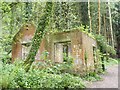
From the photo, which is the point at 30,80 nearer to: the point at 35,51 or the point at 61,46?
the point at 35,51

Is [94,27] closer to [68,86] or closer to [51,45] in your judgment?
[51,45]

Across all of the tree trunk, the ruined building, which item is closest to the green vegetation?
the tree trunk

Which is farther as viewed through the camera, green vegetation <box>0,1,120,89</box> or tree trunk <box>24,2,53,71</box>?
tree trunk <box>24,2,53,71</box>

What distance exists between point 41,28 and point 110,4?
54.6ft

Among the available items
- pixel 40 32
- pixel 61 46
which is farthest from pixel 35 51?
pixel 61 46

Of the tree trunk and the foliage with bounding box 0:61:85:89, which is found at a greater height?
the tree trunk

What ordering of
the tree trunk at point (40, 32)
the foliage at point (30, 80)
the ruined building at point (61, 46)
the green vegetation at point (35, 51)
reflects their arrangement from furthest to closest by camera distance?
1. the ruined building at point (61, 46)
2. the tree trunk at point (40, 32)
3. the green vegetation at point (35, 51)
4. the foliage at point (30, 80)

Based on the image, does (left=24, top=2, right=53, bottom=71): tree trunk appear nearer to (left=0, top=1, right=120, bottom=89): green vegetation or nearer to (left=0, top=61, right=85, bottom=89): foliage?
(left=0, top=1, right=120, bottom=89): green vegetation

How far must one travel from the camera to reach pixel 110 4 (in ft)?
78.9

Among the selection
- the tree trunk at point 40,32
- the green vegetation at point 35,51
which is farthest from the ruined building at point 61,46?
Result: the tree trunk at point 40,32

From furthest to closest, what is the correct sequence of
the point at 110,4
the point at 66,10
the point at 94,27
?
the point at 110,4 → the point at 94,27 → the point at 66,10

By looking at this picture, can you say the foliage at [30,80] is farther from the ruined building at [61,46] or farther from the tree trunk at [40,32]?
the ruined building at [61,46]

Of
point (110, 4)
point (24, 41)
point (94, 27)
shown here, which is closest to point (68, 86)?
point (24, 41)

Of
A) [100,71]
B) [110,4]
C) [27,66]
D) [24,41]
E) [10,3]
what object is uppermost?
[110,4]
